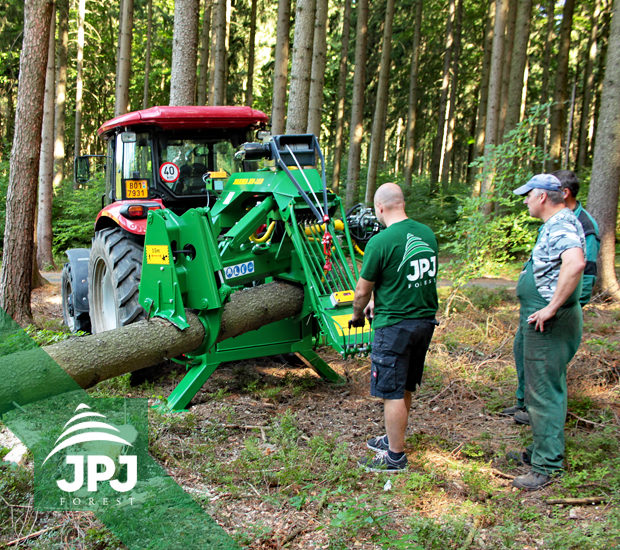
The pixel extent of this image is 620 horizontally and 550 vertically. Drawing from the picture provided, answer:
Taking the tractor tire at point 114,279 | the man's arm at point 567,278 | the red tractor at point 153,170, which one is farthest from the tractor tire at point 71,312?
the man's arm at point 567,278

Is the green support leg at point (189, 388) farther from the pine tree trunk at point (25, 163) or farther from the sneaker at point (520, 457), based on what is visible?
the pine tree trunk at point (25, 163)

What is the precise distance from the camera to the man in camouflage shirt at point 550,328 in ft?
12.3

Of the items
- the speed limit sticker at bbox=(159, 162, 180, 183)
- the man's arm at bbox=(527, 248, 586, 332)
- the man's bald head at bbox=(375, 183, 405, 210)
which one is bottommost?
the man's arm at bbox=(527, 248, 586, 332)

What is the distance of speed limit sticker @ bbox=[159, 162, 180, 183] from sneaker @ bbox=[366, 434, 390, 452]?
3736 millimetres

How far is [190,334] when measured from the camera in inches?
188

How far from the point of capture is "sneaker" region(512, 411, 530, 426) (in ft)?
15.5

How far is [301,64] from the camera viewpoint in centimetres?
884

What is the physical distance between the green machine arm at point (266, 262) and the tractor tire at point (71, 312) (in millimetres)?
2187

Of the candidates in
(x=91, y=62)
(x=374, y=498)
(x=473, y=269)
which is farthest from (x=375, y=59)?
(x=374, y=498)

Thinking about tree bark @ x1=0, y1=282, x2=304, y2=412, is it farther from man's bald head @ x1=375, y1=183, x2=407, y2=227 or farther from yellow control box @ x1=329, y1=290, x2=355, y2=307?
man's bald head @ x1=375, y1=183, x2=407, y2=227

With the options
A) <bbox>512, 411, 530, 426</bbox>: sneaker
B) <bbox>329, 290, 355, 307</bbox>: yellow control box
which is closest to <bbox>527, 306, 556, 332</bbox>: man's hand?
<bbox>512, 411, 530, 426</bbox>: sneaker

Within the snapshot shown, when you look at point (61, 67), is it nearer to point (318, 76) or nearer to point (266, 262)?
point (318, 76)

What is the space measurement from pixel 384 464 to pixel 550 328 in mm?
1464

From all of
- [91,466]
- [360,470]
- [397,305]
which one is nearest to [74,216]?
[91,466]
